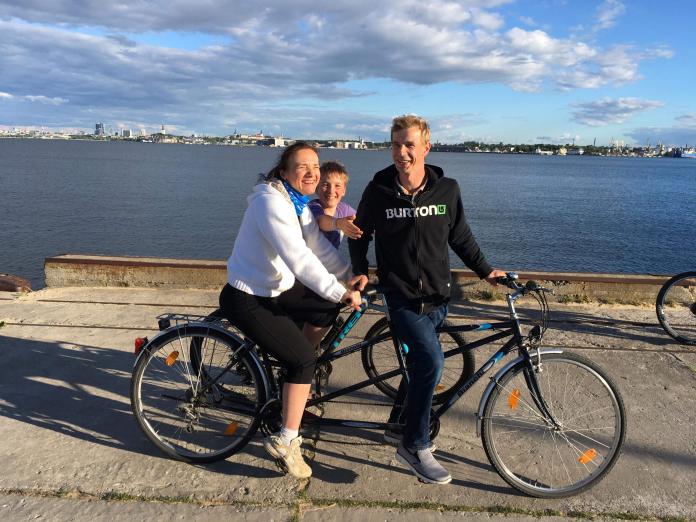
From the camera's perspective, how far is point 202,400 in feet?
11.4

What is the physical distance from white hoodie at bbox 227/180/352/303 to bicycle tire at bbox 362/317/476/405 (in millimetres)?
678

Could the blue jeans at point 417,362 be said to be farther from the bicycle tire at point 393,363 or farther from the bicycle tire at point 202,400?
the bicycle tire at point 202,400

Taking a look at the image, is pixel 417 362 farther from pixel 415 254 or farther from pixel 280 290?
pixel 280 290

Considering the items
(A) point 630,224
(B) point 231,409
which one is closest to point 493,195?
(A) point 630,224

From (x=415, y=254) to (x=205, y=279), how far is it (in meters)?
4.27

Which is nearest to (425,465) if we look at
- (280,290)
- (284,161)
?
(280,290)

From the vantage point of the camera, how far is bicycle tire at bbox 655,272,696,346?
5582 mm

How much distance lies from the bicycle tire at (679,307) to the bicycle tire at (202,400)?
4.28 m

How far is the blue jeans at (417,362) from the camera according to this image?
3.05m

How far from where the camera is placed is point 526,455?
3391mm

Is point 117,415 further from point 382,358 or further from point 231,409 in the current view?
point 382,358

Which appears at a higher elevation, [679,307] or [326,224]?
[326,224]

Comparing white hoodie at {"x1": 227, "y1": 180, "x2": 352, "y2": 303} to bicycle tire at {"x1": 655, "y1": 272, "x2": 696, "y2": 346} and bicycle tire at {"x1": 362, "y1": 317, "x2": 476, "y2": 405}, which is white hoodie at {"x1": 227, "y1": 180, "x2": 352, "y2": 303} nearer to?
bicycle tire at {"x1": 362, "y1": 317, "x2": 476, "y2": 405}

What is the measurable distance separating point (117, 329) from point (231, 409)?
2.46 meters
